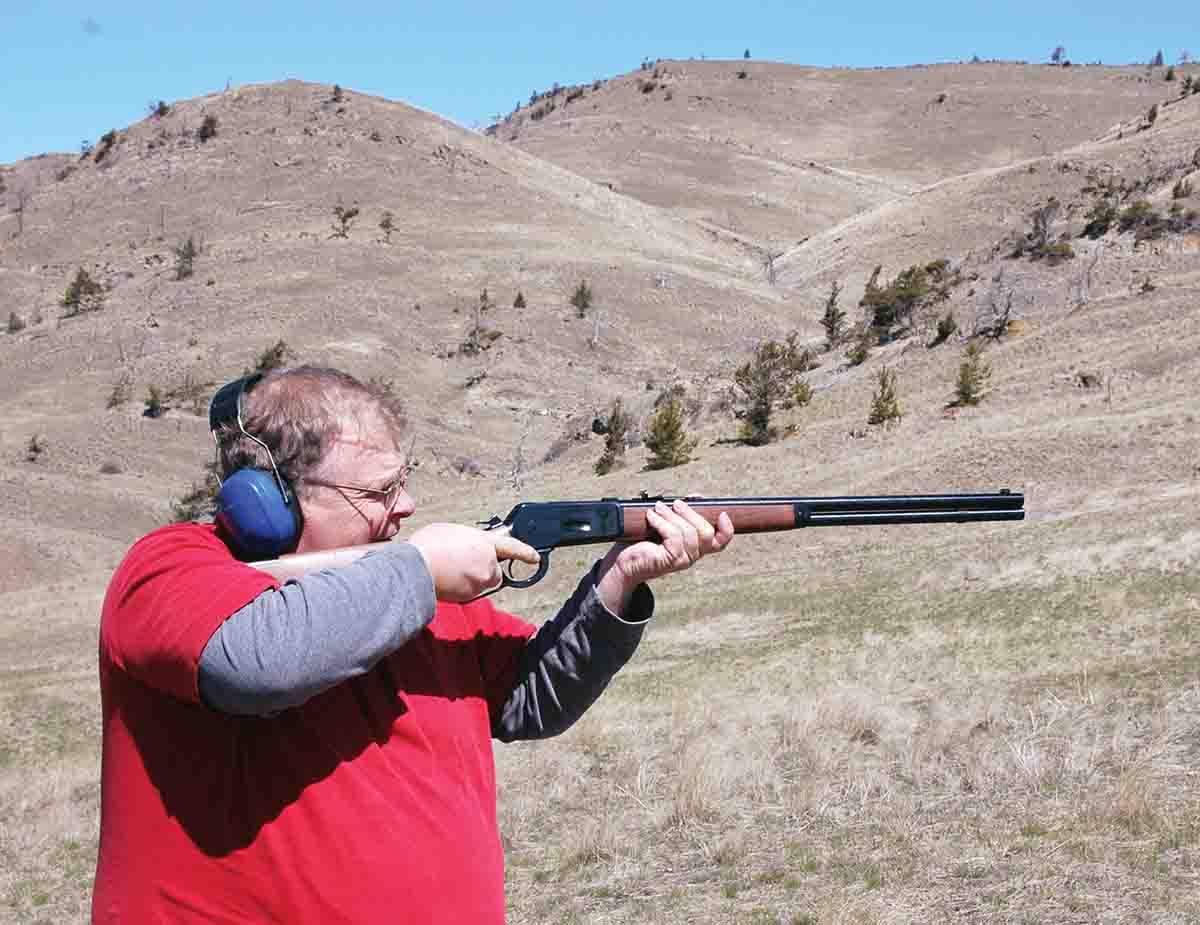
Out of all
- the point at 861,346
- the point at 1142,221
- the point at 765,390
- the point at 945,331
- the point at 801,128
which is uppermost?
the point at 801,128

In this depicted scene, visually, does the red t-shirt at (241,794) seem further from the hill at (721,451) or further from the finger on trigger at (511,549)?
the hill at (721,451)

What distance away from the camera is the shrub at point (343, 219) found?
6238 cm

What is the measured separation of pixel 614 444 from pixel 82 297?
120 feet

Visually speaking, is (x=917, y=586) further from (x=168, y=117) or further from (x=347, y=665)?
(x=168, y=117)

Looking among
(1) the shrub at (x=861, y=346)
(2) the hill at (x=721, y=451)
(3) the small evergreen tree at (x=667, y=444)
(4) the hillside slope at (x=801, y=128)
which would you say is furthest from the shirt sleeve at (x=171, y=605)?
(4) the hillside slope at (x=801, y=128)

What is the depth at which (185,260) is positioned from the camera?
2344 inches

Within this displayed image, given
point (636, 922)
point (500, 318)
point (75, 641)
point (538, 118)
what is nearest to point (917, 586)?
point (636, 922)

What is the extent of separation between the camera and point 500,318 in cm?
5406

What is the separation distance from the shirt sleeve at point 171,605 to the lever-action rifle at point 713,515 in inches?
7.9

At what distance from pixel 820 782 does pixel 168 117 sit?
272 ft

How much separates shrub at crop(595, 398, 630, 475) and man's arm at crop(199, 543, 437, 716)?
28746mm

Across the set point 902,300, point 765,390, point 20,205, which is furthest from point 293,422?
point 20,205

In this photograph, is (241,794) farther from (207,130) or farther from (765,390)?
(207,130)

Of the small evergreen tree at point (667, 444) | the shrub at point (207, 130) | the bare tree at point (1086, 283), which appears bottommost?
the small evergreen tree at point (667, 444)
